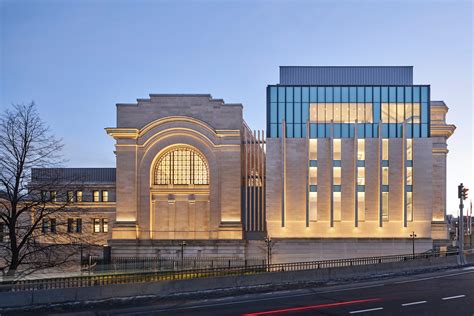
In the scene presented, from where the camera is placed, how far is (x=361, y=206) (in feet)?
200

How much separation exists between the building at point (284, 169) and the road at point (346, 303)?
A: 30047 mm

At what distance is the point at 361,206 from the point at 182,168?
21459 millimetres

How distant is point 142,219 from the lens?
2398 inches

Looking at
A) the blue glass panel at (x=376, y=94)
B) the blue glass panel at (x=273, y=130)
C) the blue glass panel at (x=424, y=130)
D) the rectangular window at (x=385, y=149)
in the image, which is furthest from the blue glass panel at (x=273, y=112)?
the blue glass panel at (x=424, y=130)

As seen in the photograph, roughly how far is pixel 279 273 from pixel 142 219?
34.3 m

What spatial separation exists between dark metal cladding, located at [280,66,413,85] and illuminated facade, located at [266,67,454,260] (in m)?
2.13

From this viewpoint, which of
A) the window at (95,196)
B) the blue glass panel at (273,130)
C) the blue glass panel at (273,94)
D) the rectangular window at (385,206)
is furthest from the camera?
the window at (95,196)

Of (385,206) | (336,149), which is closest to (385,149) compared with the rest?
(336,149)

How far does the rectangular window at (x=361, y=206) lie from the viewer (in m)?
60.7

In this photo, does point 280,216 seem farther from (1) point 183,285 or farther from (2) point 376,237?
(1) point 183,285

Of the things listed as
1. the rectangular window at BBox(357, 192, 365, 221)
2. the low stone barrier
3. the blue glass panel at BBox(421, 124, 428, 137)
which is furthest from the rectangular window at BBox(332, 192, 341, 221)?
the low stone barrier

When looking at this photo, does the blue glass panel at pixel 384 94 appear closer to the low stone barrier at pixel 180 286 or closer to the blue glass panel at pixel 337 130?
the blue glass panel at pixel 337 130

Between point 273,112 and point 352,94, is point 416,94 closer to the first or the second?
point 352,94

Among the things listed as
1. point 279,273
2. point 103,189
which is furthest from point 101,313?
point 103,189
